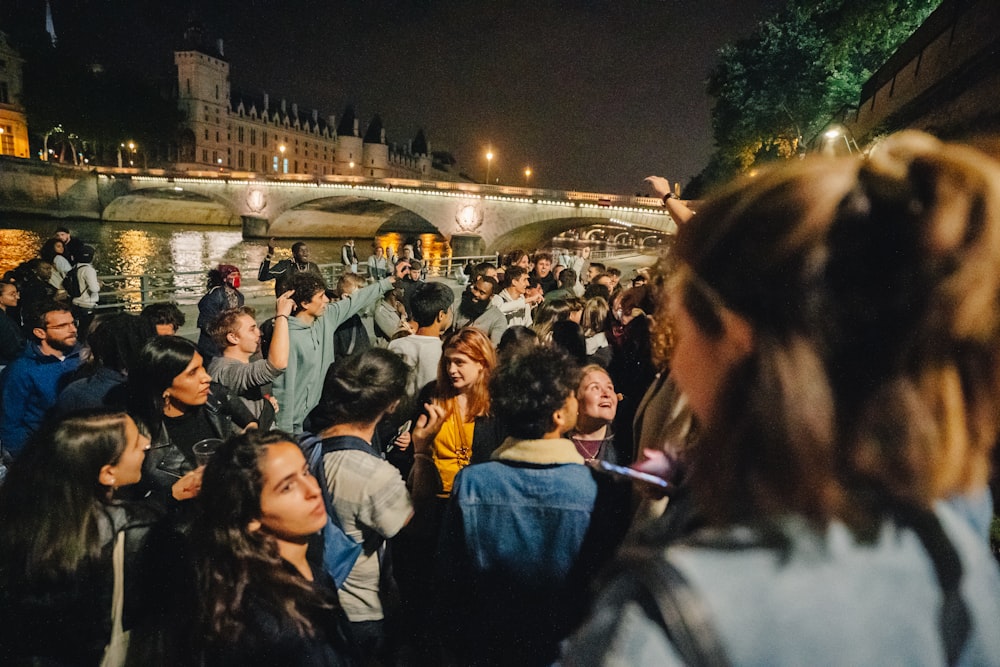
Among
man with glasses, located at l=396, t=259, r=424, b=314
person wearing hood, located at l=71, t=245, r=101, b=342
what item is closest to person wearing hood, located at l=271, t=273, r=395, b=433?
man with glasses, located at l=396, t=259, r=424, b=314

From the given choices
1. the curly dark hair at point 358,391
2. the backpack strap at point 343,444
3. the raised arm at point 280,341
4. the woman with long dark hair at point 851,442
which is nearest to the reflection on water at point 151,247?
the raised arm at point 280,341

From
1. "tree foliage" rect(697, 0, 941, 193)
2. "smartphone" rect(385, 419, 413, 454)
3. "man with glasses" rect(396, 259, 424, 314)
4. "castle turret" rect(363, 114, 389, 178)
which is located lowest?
"smartphone" rect(385, 419, 413, 454)

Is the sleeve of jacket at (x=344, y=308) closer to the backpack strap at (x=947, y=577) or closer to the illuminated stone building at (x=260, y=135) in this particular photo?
the backpack strap at (x=947, y=577)

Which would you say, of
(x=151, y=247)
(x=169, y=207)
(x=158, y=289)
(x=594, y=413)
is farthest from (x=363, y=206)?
(x=594, y=413)

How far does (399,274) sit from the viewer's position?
588 cm

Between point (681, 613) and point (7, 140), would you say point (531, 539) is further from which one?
point (7, 140)

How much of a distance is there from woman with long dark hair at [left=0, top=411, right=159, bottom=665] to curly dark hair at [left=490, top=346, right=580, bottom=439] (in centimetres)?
129

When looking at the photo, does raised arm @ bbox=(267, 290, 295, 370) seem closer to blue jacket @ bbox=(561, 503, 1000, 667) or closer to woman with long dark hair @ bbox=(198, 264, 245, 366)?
woman with long dark hair @ bbox=(198, 264, 245, 366)

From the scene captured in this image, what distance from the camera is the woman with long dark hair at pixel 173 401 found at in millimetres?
2537

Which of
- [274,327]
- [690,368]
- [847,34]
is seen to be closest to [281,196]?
[847,34]

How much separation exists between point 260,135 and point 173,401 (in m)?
89.6

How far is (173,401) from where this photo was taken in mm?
2752

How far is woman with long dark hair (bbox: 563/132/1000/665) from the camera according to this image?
61cm

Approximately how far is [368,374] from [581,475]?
1.05 meters
